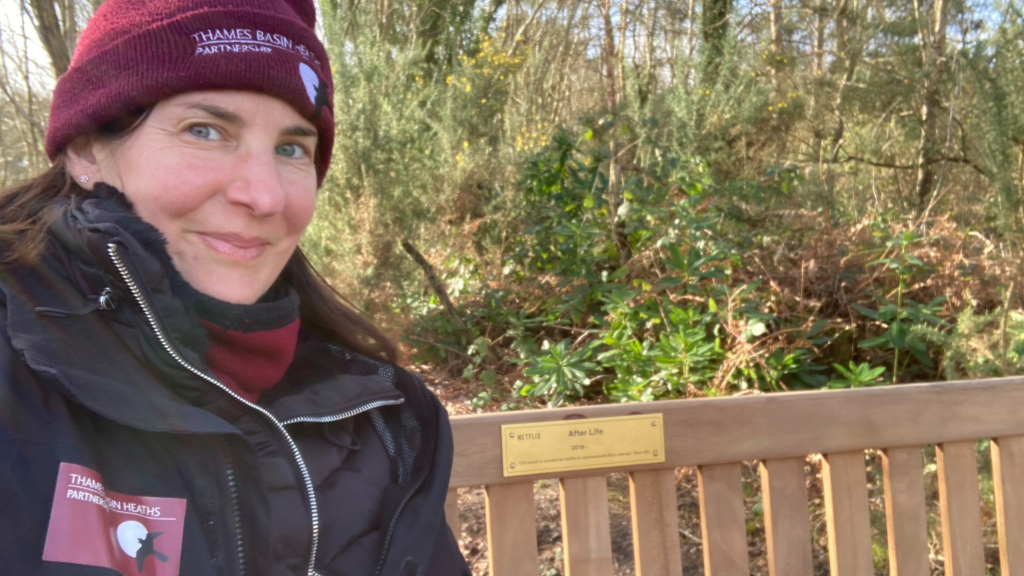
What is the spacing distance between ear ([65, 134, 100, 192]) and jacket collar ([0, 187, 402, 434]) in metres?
0.07

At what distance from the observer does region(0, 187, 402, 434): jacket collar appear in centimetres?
104

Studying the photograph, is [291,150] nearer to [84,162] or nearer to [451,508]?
[84,162]

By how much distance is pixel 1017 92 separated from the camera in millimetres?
2479

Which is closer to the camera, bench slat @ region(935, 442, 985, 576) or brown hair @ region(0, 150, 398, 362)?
brown hair @ region(0, 150, 398, 362)

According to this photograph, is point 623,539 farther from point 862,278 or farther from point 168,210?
point 168,210

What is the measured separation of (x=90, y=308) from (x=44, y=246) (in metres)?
0.13

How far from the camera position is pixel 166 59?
1.25 m

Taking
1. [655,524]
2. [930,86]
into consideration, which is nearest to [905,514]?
[655,524]

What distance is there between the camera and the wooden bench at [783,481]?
184cm

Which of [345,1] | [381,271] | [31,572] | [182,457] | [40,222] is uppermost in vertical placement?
[345,1]

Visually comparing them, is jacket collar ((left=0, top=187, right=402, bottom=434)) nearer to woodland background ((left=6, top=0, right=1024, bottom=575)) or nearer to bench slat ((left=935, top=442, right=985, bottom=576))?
bench slat ((left=935, top=442, right=985, bottom=576))

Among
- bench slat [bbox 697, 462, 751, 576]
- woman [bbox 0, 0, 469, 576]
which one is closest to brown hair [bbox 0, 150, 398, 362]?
woman [bbox 0, 0, 469, 576]

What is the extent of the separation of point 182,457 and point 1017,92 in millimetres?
2581

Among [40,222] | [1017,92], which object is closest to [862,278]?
[1017,92]
